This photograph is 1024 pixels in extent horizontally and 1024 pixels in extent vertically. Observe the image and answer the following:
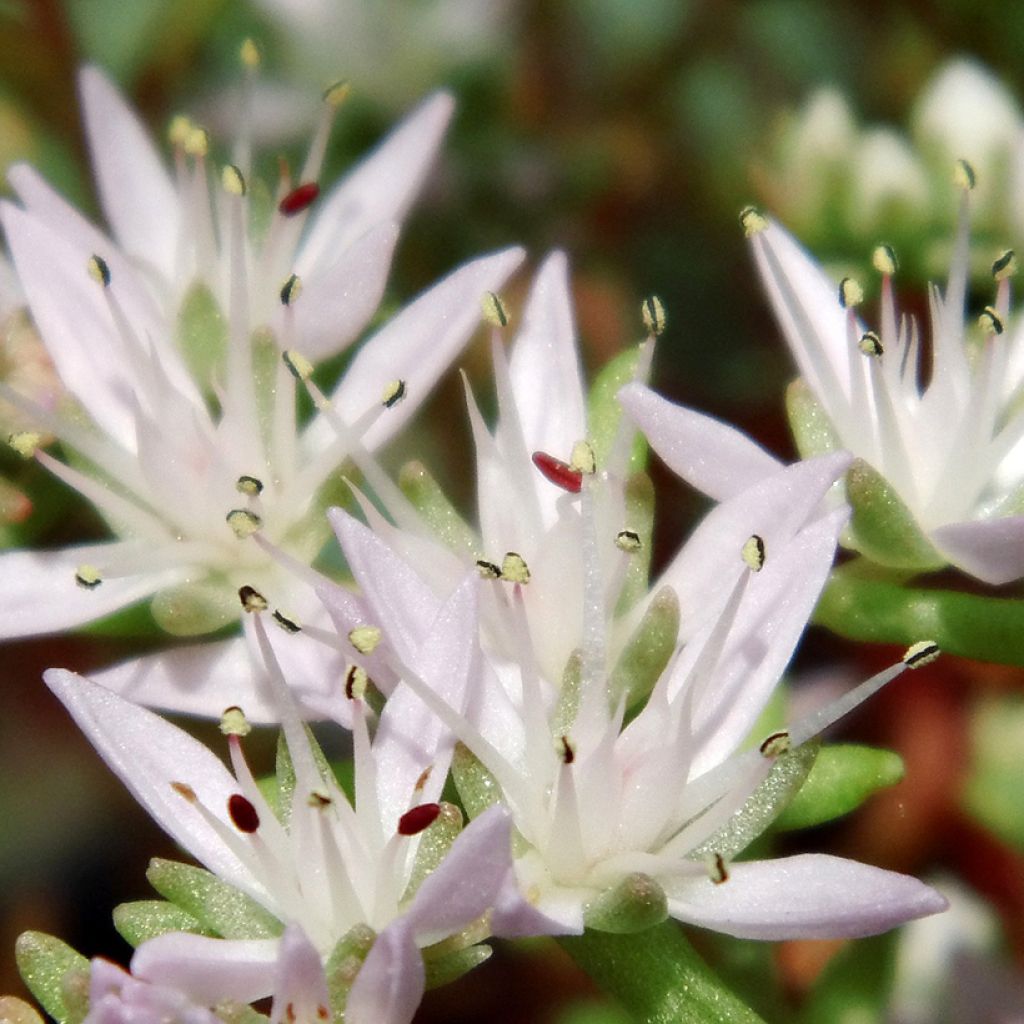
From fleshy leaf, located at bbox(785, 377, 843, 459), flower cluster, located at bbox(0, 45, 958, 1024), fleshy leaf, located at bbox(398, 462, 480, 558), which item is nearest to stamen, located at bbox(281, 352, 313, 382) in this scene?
flower cluster, located at bbox(0, 45, 958, 1024)

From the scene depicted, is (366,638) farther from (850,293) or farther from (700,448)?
(850,293)

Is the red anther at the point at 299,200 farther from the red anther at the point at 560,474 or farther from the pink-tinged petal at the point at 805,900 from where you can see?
the pink-tinged petal at the point at 805,900

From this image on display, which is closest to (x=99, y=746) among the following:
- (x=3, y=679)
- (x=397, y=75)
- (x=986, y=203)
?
(x=3, y=679)

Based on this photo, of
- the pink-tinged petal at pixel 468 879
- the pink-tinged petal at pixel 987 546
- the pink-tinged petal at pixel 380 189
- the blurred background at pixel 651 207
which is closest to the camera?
the pink-tinged petal at pixel 468 879

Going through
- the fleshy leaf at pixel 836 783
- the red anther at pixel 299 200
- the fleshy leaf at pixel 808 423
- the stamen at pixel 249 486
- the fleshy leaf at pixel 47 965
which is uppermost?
the red anther at pixel 299 200

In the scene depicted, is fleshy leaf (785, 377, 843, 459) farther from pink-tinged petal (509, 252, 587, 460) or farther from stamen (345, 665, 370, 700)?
stamen (345, 665, 370, 700)

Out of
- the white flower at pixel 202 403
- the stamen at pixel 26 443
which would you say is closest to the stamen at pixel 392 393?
the white flower at pixel 202 403

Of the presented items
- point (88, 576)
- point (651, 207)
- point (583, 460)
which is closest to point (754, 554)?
point (583, 460)
